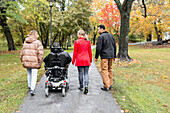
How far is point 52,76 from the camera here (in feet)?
14.7

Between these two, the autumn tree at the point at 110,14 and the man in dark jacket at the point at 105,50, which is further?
the autumn tree at the point at 110,14

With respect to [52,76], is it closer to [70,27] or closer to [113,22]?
[70,27]

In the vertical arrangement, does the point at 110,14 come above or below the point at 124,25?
above

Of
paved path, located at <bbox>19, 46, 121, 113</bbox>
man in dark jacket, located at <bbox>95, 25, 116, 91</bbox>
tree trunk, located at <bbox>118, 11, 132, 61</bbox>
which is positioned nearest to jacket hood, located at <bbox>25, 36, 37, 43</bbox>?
paved path, located at <bbox>19, 46, 121, 113</bbox>

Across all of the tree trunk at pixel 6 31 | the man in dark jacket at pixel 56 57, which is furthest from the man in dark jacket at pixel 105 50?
the tree trunk at pixel 6 31

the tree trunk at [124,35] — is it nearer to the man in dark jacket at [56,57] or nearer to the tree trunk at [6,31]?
the man in dark jacket at [56,57]

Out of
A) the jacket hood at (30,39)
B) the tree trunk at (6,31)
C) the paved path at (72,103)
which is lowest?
the paved path at (72,103)

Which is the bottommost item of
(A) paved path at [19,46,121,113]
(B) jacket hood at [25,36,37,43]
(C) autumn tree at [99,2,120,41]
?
(A) paved path at [19,46,121,113]

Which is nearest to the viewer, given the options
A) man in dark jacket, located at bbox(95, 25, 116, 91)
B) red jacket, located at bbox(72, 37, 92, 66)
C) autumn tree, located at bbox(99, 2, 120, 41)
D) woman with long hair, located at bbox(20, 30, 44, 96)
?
woman with long hair, located at bbox(20, 30, 44, 96)

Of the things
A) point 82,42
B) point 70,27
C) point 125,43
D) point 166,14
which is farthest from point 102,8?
point 82,42

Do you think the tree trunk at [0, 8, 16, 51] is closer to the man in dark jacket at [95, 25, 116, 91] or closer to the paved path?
the paved path

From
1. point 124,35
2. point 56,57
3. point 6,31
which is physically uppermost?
point 6,31

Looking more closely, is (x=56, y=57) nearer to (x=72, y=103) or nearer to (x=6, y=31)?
(x=72, y=103)

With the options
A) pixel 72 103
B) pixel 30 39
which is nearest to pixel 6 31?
pixel 30 39
